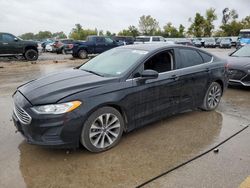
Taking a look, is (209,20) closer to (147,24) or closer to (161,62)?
(147,24)

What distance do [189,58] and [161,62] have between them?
30.1 inches

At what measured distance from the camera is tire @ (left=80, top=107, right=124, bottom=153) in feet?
11.0

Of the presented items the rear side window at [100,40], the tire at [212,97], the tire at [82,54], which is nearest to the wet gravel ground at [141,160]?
the tire at [212,97]

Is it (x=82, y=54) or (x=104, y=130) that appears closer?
(x=104, y=130)

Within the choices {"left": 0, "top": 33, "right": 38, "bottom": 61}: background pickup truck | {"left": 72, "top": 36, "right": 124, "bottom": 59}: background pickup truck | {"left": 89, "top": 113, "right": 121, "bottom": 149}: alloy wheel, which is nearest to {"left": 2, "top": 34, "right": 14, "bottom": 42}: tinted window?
{"left": 0, "top": 33, "right": 38, "bottom": 61}: background pickup truck

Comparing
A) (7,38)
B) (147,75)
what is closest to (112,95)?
(147,75)

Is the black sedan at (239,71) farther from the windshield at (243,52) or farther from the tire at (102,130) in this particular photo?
the tire at (102,130)

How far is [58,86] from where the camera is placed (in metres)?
3.51

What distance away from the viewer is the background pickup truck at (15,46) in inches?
608

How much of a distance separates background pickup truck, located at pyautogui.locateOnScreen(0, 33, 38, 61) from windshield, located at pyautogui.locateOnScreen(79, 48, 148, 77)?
42.5ft

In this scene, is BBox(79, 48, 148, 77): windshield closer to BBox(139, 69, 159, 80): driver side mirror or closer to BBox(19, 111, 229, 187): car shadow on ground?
BBox(139, 69, 159, 80): driver side mirror

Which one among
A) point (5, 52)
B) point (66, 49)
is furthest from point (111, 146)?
point (66, 49)

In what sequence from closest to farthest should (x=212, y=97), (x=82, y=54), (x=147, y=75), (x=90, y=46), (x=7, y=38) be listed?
(x=147, y=75) < (x=212, y=97) < (x=7, y=38) < (x=82, y=54) < (x=90, y=46)

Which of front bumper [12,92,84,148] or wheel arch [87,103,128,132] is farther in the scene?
wheel arch [87,103,128,132]
